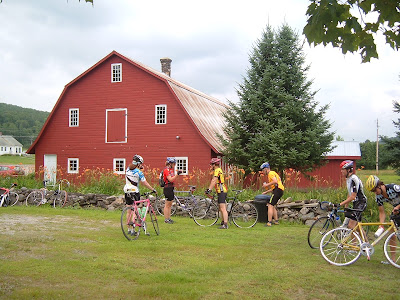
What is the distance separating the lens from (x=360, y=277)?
7.04 m

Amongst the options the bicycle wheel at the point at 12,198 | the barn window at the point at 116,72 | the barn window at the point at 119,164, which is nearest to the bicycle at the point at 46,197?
the bicycle wheel at the point at 12,198

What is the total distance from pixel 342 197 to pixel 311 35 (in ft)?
29.5

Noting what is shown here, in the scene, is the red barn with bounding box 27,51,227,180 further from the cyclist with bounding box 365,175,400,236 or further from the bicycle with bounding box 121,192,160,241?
the cyclist with bounding box 365,175,400,236

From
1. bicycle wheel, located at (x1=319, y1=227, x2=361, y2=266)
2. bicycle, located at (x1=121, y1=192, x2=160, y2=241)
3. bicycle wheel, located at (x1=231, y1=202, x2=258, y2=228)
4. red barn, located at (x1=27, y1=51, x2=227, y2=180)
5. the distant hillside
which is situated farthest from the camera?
the distant hillside

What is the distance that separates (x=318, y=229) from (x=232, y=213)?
164 inches

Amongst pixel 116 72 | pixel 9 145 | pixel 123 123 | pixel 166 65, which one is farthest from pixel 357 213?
pixel 9 145

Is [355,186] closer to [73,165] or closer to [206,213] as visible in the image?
[206,213]

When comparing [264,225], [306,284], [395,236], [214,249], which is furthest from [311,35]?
[264,225]

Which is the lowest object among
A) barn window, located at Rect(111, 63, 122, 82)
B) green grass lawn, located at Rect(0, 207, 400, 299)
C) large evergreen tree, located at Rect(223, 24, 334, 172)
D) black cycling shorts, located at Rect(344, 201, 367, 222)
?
green grass lawn, located at Rect(0, 207, 400, 299)

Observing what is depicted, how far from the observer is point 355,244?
25.3 feet

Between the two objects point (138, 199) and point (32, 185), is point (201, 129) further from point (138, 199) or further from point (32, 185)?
point (138, 199)

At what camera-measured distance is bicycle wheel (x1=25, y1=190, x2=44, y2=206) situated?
56.0 feet

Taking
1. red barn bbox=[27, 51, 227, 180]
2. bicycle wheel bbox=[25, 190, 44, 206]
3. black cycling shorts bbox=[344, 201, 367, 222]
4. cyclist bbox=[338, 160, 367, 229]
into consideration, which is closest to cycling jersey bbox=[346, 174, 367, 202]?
cyclist bbox=[338, 160, 367, 229]

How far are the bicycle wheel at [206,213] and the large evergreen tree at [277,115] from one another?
6128mm
